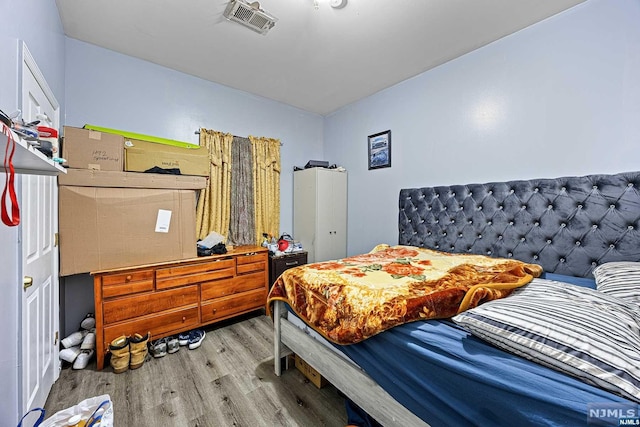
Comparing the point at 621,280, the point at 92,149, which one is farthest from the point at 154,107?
the point at 621,280

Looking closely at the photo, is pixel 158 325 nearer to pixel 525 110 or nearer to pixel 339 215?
pixel 339 215

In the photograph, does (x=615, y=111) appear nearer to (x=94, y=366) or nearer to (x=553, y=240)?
(x=553, y=240)

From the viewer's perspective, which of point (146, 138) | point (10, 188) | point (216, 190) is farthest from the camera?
point (216, 190)

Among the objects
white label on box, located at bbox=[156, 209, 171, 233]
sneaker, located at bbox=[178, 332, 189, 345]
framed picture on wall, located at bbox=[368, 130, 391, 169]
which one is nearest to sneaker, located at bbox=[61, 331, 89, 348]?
sneaker, located at bbox=[178, 332, 189, 345]

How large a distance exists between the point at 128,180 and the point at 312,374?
2.16m

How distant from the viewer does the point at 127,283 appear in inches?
82.1

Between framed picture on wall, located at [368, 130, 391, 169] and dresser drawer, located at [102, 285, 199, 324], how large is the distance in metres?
2.54

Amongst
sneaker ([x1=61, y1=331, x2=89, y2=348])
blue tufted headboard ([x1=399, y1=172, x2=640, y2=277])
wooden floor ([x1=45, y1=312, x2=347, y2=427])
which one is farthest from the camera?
sneaker ([x1=61, y1=331, x2=89, y2=348])

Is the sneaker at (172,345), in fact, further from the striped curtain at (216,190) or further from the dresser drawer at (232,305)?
the striped curtain at (216,190)

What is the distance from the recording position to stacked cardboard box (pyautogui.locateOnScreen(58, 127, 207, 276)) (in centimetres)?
192

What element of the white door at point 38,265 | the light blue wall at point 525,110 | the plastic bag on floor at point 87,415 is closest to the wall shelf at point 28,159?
the white door at point 38,265

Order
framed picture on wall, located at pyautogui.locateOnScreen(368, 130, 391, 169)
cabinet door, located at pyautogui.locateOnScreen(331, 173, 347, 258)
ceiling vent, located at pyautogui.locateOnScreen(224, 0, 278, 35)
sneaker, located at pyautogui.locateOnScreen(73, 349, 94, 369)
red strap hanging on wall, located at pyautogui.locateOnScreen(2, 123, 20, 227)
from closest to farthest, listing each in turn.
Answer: red strap hanging on wall, located at pyautogui.locateOnScreen(2, 123, 20, 227) → ceiling vent, located at pyautogui.locateOnScreen(224, 0, 278, 35) → sneaker, located at pyautogui.locateOnScreen(73, 349, 94, 369) → framed picture on wall, located at pyautogui.locateOnScreen(368, 130, 391, 169) → cabinet door, located at pyautogui.locateOnScreen(331, 173, 347, 258)

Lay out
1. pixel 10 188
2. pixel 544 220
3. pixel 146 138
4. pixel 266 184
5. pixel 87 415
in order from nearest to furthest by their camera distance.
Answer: pixel 10 188 < pixel 87 415 < pixel 544 220 < pixel 146 138 < pixel 266 184

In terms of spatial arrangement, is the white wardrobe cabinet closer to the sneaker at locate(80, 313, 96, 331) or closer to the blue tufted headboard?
the blue tufted headboard
